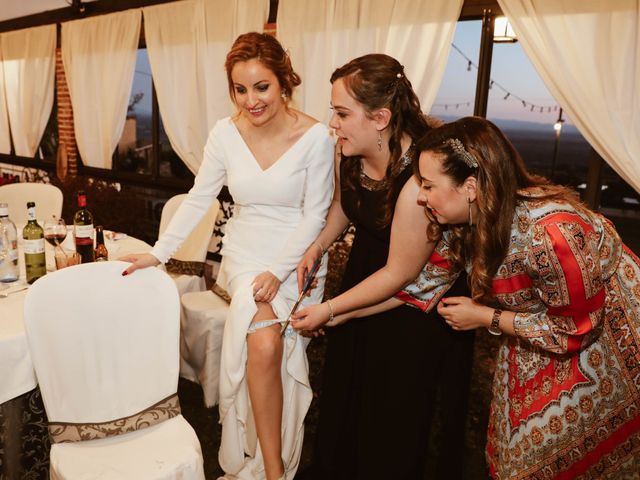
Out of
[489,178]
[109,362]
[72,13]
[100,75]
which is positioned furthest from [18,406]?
[72,13]

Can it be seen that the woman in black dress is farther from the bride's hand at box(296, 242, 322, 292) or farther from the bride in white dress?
the bride in white dress

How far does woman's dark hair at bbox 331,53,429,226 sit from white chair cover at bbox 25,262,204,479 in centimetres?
90

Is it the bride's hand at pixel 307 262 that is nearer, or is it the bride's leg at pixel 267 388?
the bride's leg at pixel 267 388

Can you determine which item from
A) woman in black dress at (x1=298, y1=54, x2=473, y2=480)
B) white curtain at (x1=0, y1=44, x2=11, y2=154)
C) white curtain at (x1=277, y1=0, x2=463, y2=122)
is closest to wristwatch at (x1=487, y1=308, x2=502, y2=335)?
woman in black dress at (x1=298, y1=54, x2=473, y2=480)

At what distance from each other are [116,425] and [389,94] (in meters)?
1.42

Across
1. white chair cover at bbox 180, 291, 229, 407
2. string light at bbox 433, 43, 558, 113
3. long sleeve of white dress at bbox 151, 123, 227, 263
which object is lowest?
white chair cover at bbox 180, 291, 229, 407

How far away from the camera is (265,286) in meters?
1.99

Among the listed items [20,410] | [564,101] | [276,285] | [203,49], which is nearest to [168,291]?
[276,285]

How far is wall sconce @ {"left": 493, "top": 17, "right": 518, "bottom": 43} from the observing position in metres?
3.29

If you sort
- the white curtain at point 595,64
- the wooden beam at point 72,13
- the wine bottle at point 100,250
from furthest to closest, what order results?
the wooden beam at point 72,13
the white curtain at point 595,64
the wine bottle at point 100,250

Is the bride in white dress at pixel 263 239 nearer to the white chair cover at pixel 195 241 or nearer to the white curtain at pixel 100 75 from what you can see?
the white chair cover at pixel 195 241

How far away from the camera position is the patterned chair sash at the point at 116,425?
1639 mm

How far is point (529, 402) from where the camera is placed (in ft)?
5.07

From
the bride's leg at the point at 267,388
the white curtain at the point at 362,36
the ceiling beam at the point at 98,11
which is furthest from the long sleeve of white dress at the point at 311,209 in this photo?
the ceiling beam at the point at 98,11
